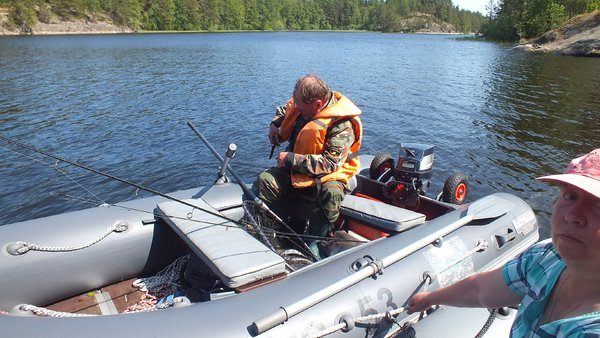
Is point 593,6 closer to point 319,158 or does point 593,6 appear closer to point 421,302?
point 319,158

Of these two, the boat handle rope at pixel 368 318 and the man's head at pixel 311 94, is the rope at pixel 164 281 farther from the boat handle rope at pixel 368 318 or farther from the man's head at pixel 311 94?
the man's head at pixel 311 94

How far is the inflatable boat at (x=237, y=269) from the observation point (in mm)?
2455

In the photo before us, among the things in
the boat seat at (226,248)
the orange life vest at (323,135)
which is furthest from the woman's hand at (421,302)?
the orange life vest at (323,135)

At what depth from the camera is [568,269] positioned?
1.32 meters

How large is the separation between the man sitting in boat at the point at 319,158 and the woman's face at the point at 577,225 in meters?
2.37

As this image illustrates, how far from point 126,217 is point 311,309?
74.6 inches

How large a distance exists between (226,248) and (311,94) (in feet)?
4.67

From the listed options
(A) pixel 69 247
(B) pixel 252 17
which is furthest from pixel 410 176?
(B) pixel 252 17

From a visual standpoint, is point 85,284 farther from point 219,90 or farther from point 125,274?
point 219,90

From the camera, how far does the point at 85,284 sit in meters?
3.46

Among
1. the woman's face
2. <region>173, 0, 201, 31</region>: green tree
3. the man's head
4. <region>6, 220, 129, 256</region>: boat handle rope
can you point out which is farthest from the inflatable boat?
<region>173, 0, 201, 31</region>: green tree

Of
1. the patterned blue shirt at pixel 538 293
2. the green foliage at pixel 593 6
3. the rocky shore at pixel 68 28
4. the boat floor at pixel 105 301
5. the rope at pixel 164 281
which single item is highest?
the green foliage at pixel 593 6

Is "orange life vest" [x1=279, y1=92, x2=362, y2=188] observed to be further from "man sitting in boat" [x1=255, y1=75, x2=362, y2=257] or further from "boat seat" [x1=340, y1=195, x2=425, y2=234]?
"boat seat" [x1=340, y1=195, x2=425, y2=234]

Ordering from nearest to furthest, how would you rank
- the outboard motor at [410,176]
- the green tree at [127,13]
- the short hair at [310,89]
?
1. the short hair at [310,89]
2. the outboard motor at [410,176]
3. the green tree at [127,13]
